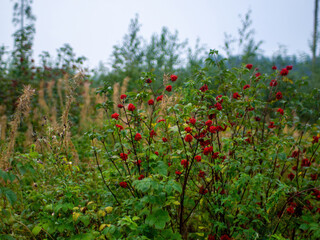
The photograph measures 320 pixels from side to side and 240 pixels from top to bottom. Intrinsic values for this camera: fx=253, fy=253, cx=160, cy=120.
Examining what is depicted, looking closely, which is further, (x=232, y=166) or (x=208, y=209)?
(x=208, y=209)

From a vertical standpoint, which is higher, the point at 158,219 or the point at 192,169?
the point at 192,169

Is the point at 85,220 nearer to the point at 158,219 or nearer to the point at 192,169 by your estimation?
the point at 158,219

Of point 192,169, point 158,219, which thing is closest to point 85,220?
point 158,219

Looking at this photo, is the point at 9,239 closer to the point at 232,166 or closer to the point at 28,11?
the point at 232,166

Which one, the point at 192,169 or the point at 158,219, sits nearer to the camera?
the point at 158,219

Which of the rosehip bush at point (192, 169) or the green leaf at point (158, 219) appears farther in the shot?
the rosehip bush at point (192, 169)

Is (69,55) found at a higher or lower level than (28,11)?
lower

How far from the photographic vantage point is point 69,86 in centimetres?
235

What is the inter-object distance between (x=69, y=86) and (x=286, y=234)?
2.62m

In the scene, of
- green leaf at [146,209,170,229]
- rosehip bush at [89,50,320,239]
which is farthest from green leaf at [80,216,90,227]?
green leaf at [146,209,170,229]

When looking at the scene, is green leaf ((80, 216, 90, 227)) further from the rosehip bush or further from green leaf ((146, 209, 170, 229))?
green leaf ((146, 209, 170, 229))

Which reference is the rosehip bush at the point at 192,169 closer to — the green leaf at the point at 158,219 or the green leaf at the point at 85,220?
the green leaf at the point at 158,219

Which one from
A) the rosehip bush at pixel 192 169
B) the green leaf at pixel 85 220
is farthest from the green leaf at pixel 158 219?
the green leaf at pixel 85 220

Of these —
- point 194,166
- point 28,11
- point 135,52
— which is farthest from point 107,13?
point 28,11
